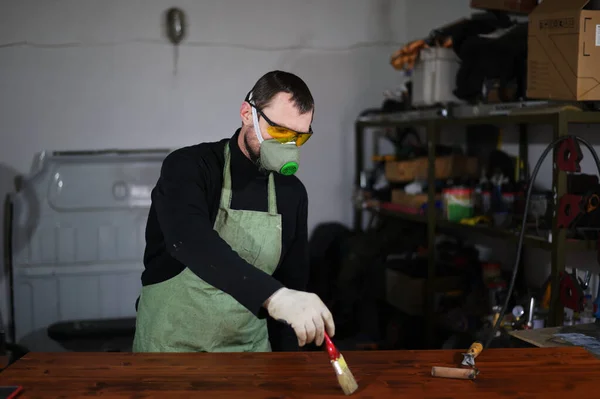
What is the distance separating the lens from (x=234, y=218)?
2113 mm

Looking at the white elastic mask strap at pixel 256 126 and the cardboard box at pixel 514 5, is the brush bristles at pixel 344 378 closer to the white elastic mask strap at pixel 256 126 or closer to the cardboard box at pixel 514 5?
the white elastic mask strap at pixel 256 126

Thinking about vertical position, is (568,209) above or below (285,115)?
below

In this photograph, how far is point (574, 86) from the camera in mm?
2436

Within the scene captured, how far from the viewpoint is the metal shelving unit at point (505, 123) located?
248cm

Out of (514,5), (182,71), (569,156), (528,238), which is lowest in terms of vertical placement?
(528,238)

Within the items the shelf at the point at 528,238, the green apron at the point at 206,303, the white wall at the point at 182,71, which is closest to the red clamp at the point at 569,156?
the shelf at the point at 528,238

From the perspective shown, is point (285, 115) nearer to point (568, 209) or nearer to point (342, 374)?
point (342, 374)

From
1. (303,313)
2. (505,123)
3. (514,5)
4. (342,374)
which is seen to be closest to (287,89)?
(303,313)

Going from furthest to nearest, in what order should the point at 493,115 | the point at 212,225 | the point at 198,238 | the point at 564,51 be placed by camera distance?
the point at 493,115, the point at 564,51, the point at 212,225, the point at 198,238

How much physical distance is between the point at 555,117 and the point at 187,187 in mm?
1449

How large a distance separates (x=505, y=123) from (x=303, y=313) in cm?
199

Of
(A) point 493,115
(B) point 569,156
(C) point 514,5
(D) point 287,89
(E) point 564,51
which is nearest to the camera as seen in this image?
(D) point 287,89

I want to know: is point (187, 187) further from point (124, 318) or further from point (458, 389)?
point (124, 318)

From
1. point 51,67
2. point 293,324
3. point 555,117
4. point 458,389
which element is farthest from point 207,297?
point 51,67
